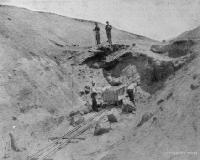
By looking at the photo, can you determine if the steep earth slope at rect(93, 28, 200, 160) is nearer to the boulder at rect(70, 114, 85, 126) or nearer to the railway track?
the railway track

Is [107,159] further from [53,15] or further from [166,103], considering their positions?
[53,15]

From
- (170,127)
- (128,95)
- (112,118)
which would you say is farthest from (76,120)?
(170,127)

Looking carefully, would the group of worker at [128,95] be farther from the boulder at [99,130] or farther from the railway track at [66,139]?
the boulder at [99,130]

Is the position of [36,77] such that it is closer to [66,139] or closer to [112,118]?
[66,139]

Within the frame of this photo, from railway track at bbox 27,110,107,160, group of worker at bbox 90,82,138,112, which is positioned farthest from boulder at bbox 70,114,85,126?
group of worker at bbox 90,82,138,112

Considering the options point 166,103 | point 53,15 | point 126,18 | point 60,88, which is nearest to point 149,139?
point 166,103

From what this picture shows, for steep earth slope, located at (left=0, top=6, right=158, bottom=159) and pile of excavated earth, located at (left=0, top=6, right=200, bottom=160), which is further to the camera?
steep earth slope, located at (left=0, top=6, right=158, bottom=159)
